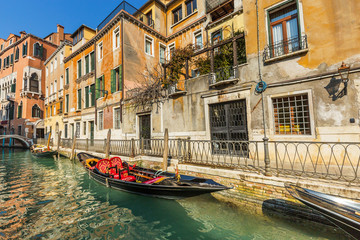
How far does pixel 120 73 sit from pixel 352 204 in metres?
13.8

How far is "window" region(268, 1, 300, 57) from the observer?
635 cm

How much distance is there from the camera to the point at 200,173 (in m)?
6.08

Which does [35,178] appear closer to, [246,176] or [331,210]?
[246,176]

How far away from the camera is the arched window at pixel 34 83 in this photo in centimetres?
2541

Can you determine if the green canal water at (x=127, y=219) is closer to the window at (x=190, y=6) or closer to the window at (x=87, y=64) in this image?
the window at (x=87, y=64)

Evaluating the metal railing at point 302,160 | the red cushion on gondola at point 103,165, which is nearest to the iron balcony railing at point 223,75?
the metal railing at point 302,160

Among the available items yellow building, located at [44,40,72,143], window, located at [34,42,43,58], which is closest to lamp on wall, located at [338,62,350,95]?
yellow building, located at [44,40,72,143]

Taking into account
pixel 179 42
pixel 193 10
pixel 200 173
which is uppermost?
pixel 193 10

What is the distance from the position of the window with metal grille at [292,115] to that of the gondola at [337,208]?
127 inches

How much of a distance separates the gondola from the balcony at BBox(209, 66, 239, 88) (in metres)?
5.07

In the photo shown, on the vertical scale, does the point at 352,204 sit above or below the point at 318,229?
above

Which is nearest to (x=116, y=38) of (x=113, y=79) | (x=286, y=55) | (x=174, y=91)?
(x=113, y=79)

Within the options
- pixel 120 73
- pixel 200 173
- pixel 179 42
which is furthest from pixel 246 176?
pixel 179 42

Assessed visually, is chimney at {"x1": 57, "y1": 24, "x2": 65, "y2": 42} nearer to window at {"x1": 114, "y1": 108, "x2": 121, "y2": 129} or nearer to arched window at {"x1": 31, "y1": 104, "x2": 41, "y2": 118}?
arched window at {"x1": 31, "y1": 104, "x2": 41, "y2": 118}
